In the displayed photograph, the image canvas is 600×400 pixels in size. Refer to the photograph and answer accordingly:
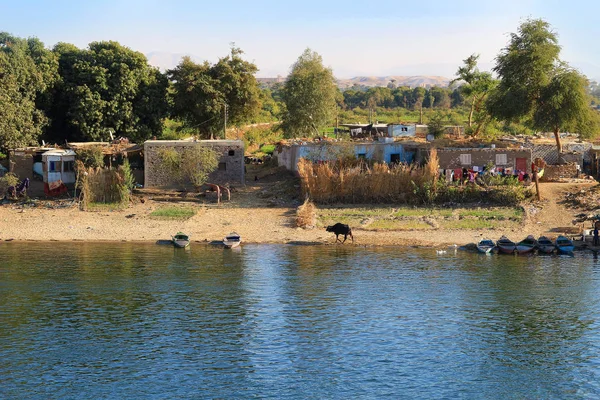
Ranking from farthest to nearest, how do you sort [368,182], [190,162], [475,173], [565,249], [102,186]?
[190,162]
[475,173]
[102,186]
[368,182]
[565,249]

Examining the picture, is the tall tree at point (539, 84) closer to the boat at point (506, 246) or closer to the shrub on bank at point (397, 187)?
the shrub on bank at point (397, 187)

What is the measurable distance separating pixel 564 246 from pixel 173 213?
20777 millimetres

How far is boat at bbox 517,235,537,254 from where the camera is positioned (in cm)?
3734

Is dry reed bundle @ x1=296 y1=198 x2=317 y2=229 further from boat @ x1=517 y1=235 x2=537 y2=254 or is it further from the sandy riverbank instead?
boat @ x1=517 y1=235 x2=537 y2=254

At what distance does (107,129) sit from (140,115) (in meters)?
2.82

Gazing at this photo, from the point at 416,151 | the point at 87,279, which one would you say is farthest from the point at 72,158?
the point at 416,151

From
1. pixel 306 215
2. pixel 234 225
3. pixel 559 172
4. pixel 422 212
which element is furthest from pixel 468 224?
pixel 234 225

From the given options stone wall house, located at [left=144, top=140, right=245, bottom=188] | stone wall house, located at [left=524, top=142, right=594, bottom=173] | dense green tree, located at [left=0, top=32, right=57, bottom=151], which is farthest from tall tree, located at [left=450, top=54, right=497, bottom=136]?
dense green tree, located at [left=0, top=32, right=57, bottom=151]

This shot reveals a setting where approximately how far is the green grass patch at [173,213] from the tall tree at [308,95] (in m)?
25.5

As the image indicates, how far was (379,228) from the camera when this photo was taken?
41.5 m

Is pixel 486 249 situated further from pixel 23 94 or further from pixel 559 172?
pixel 23 94

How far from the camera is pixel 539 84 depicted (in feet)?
163

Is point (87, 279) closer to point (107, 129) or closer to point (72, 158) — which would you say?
point (72, 158)

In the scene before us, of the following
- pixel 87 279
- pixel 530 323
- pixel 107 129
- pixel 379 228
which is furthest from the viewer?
pixel 107 129
